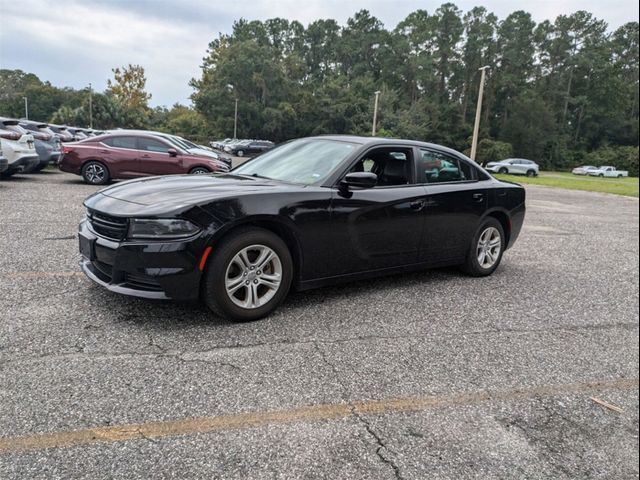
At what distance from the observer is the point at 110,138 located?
11.3 meters

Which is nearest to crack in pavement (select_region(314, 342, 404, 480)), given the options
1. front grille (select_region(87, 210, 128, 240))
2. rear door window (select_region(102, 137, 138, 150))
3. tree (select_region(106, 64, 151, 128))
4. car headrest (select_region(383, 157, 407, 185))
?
front grille (select_region(87, 210, 128, 240))

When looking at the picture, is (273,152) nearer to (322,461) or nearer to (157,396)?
(157,396)

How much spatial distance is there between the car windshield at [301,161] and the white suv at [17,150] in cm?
847

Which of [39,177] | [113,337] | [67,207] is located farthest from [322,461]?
[39,177]

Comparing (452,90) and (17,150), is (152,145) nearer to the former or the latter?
(17,150)

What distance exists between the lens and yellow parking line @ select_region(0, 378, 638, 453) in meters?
2.12

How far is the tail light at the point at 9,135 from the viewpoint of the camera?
10569 mm

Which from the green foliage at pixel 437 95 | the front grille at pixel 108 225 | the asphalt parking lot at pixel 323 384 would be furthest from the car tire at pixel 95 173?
Result: the green foliage at pixel 437 95

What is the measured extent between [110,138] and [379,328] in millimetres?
9967

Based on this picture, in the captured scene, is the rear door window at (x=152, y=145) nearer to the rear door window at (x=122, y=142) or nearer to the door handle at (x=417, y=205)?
the rear door window at (x=122, y=142)

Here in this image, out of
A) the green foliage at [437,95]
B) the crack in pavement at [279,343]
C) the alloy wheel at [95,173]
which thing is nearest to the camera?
the crack in pavement at [279,343]

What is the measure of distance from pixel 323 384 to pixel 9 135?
11045 millimetres

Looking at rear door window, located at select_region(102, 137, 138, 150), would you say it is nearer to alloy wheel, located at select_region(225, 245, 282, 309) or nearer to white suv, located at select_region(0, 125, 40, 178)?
white suv, located at select_region(0, 125, 40, 178)

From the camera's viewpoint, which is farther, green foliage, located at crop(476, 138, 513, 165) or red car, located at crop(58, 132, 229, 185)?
green foliage, located at crop(476, 138, 513, 165)
